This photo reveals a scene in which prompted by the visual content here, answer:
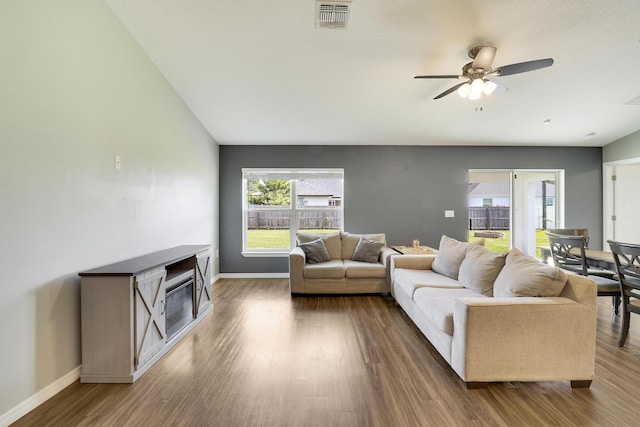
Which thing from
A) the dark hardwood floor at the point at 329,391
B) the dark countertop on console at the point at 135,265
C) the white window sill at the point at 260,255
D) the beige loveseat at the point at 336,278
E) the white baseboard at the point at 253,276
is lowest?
the dark hardwood floor at the point at 329,391

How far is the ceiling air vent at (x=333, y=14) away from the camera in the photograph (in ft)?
8.09

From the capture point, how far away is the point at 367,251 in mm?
4699

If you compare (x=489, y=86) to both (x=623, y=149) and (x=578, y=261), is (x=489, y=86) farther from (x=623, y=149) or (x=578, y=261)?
(x=623, y=149)

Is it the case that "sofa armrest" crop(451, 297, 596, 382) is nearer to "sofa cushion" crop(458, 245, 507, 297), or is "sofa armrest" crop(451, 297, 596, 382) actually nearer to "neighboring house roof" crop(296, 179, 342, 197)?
"sofa cushion" crop(458, 245, 507, 297)

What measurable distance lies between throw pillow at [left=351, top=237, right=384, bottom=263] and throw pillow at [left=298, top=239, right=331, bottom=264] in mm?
478

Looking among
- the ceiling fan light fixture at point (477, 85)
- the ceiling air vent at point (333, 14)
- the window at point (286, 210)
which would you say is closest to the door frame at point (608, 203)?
the ceiling fan light fixture at point (477, 85)

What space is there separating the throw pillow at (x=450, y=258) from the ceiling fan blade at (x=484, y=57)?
1.91 metres

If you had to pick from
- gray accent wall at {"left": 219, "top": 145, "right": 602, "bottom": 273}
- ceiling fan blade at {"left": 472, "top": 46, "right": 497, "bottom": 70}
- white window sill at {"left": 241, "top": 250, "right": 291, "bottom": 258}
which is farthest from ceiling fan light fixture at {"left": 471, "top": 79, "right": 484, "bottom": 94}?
white window sill at {"left": 241, "top": 250, "right": 291, "bottom": 258}

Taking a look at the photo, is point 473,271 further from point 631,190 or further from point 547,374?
point 631,190

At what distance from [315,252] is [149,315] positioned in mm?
2594

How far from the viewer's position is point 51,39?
6.82 feet

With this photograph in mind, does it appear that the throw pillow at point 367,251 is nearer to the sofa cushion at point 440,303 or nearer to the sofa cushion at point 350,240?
the sofa cushion at point 350,240

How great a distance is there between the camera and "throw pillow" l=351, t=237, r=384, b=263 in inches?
184

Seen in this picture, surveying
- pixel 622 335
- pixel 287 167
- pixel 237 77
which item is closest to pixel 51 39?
pixel 237 77
